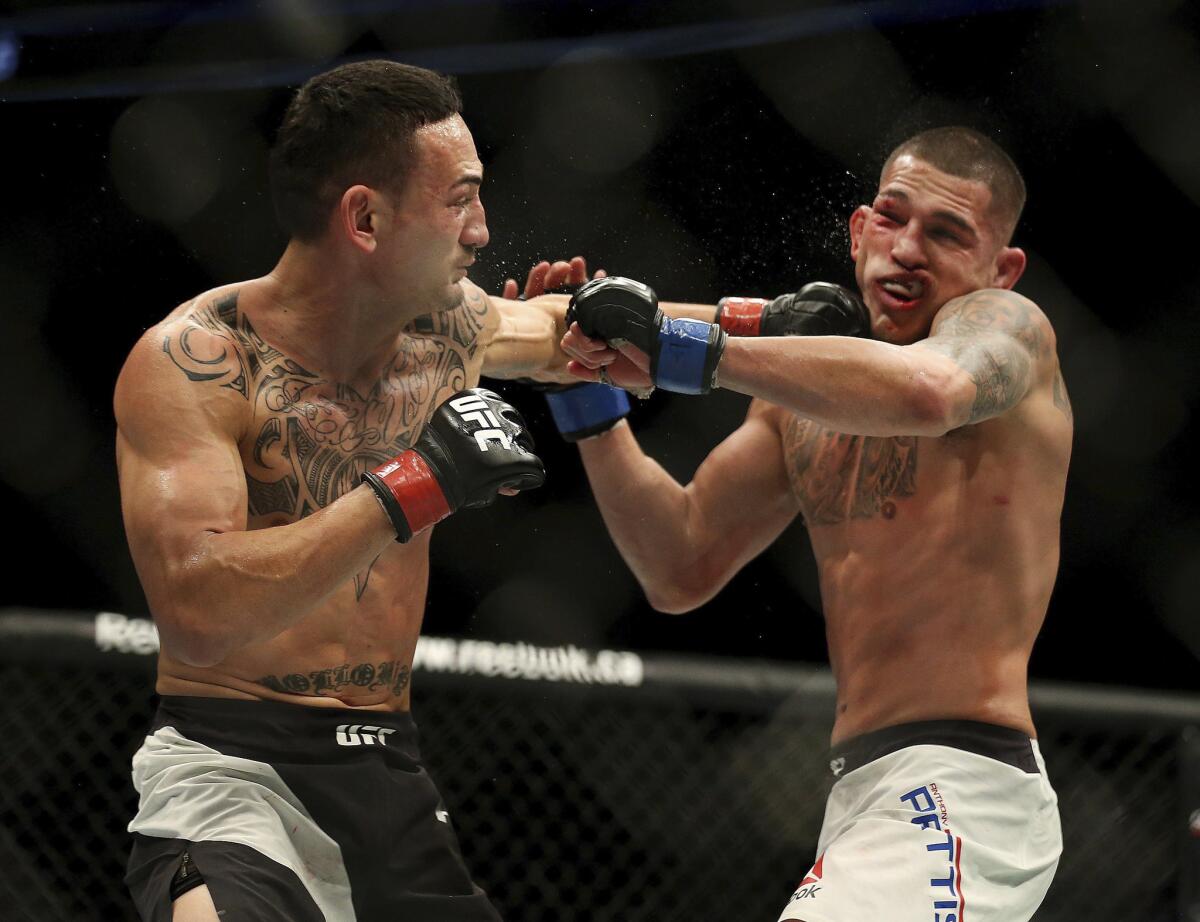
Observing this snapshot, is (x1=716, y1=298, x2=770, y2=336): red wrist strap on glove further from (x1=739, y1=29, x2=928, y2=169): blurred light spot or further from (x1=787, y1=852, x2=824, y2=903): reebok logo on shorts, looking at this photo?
(x1=739, y1=29, x2=928, y2=169): blurred light spot

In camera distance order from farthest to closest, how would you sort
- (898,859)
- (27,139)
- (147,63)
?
(27,139), (147,63), (898,859)

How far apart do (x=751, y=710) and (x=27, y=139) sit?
2.25 m

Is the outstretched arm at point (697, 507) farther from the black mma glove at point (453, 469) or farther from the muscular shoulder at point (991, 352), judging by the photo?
the black mma glove at point (453, 469)

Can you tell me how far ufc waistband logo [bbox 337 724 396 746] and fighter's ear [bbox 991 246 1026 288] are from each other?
1129 millimetres

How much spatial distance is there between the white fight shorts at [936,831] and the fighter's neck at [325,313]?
33.4 inches

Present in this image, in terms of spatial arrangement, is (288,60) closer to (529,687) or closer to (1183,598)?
(529,687)

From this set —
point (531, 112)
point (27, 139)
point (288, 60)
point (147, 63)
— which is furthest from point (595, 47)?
point (27, 139)

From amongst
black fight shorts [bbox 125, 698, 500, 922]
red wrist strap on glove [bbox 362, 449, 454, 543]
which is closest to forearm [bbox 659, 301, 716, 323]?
red wrist strap on glove [bbox 362, 449, 454, 543]

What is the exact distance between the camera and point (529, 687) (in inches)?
94.1

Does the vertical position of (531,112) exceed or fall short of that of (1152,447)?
it exceeds it

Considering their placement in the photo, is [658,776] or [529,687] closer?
[529,687]

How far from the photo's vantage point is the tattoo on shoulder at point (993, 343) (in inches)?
69.0

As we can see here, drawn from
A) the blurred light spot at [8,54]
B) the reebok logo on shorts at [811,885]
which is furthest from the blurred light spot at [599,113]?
the reebok logo on shorts at [811,885]

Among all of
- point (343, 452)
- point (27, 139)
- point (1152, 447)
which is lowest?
point (1152, 447)
